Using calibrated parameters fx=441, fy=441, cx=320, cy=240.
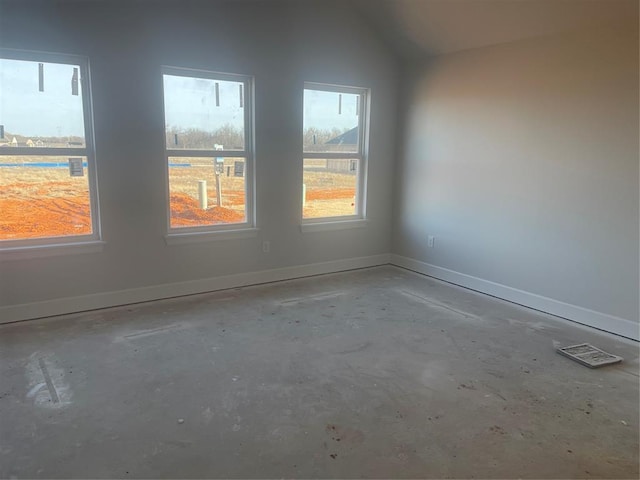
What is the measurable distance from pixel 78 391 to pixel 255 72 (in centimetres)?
311

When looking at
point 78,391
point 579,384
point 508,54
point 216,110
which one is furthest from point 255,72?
point 579,384

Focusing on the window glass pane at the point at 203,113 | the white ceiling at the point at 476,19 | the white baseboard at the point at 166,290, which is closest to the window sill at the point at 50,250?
the white baseboard at the point at 166,290

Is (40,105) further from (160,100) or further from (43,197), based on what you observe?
(160,100)

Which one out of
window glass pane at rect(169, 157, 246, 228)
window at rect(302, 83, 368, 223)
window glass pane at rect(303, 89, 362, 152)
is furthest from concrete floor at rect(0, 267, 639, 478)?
window glass pane at rect(303, 89, 362, 152)

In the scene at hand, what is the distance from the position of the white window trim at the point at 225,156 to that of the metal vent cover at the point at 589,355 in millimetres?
2939

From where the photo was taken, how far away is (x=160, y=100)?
382 centimetres

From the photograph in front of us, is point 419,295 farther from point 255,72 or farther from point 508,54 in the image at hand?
point 255,72

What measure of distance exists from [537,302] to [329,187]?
2.44 m

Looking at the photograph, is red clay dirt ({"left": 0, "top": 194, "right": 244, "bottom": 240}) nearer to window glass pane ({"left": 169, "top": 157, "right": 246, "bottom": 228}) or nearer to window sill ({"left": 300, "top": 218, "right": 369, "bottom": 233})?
window glass pane ({"left": 169, "top": 157, "right": 246, "bottom": 228})

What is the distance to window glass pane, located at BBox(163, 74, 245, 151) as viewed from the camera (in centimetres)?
397

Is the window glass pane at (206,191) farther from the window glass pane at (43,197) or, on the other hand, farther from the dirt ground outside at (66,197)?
the window glass pane at (43,197)

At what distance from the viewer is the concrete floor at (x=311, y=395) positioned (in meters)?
2.00

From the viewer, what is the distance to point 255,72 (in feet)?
13.9

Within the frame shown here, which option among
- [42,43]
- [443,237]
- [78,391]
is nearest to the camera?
[78,391]
